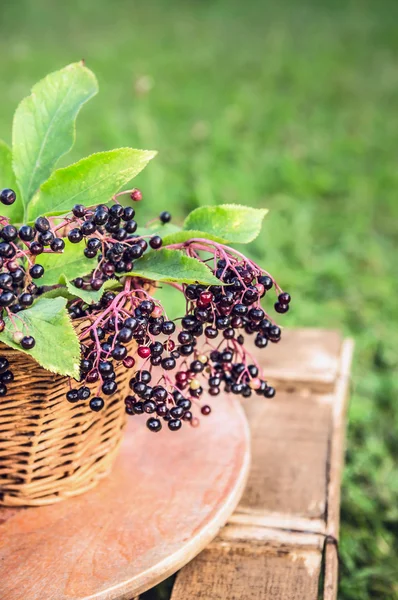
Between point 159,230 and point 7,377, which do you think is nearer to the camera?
point 7,377

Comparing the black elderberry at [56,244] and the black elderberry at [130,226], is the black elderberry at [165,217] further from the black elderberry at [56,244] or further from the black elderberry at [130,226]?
the black elderberry at [56,244]

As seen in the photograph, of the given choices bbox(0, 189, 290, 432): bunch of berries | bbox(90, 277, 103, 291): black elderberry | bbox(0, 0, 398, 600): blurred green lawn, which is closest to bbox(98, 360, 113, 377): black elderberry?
bbox(0, 189, 290, 432): bunch of berries

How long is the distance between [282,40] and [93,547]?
16.9 ft

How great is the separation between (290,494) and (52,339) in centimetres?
67

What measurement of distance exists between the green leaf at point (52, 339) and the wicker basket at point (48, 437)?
3cm

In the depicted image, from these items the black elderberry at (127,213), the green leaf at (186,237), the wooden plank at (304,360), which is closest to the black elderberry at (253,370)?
the green leaf at (186,237)

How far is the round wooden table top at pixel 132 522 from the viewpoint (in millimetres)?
1056

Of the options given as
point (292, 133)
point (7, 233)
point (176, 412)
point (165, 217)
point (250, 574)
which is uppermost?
point (292, 133)

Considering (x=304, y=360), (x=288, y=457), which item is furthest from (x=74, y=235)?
(x=304, y=360)

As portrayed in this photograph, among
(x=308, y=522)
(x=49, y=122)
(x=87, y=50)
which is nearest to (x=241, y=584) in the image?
(x=308, y=522)

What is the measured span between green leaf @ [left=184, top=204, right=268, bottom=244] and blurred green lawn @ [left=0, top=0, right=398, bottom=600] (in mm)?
1037

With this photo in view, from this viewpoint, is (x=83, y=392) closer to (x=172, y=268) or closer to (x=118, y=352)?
(x=118, y=352)

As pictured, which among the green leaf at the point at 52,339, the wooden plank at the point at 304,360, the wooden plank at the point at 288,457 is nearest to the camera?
the green leaf at the point at 52,339

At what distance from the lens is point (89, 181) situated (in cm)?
107
